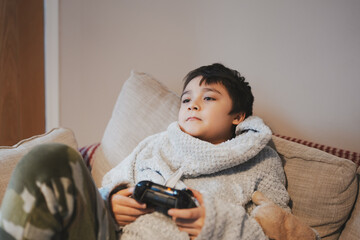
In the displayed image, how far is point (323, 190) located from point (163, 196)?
0.50 m

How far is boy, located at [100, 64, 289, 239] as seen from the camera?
2.38ft

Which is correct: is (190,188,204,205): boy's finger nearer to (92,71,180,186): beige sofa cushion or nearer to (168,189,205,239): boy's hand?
(168,189,205,239): boy's hand

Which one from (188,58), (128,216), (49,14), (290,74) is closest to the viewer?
(128,216)

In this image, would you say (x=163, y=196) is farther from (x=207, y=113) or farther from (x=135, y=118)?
(x=135, y=118)

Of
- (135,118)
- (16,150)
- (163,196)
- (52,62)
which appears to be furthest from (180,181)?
(52,62)

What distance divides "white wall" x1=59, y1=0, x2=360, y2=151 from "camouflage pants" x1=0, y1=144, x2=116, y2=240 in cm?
93

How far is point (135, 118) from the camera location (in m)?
1.25

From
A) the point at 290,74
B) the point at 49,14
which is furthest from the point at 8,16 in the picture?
the point at 290,74

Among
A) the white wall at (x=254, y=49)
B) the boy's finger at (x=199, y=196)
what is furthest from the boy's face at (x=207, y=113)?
the white wall at (x=254, y=49)

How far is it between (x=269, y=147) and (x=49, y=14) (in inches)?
60.6

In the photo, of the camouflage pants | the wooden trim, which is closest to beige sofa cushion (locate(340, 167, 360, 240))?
the camouflage pants

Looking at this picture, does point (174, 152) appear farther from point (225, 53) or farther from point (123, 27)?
point (123, 27)

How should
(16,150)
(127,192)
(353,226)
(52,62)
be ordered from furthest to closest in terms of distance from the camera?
(52,62), (16,150), (353,226), (127,192)

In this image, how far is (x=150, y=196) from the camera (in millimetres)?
708
